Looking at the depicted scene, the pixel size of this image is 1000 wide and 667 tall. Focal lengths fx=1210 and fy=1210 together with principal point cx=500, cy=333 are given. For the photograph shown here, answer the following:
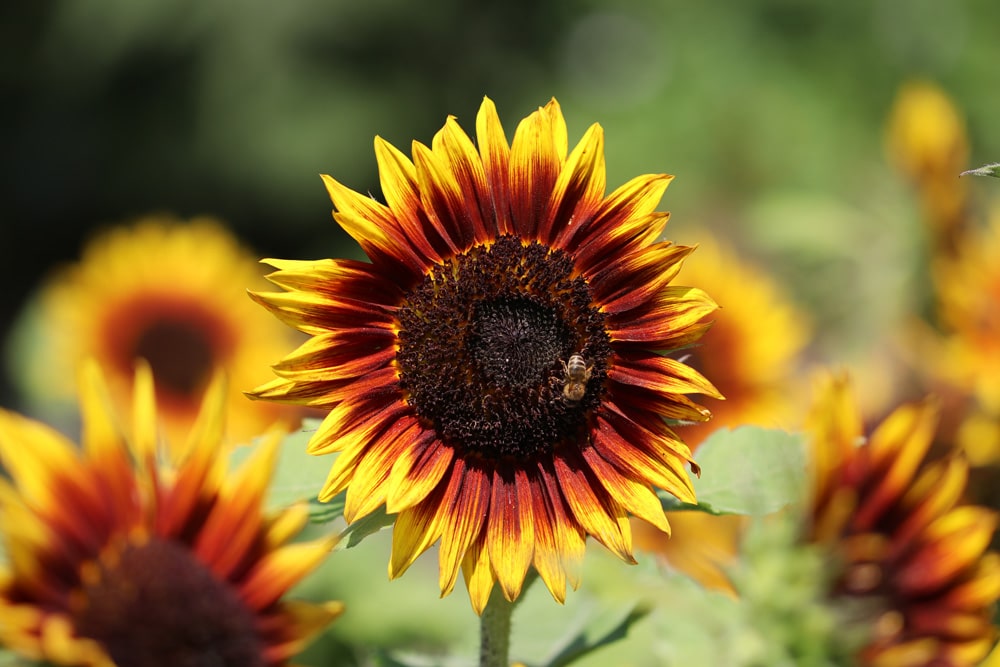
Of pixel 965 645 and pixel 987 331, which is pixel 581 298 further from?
pixel 987 331

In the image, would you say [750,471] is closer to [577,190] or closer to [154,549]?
[577,190]

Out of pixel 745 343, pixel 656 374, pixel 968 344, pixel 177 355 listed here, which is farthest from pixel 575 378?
pixel 177 355

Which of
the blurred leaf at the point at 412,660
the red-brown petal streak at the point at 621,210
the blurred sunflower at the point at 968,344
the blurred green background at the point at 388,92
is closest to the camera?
the red-brown petal streak at the point at 621,210

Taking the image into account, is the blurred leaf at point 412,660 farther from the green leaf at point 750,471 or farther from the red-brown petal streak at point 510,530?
the green leaf at point 750,471

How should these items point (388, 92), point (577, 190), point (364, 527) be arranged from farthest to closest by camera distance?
1. point (388, 92)
2. point (577, 190)
3. point (364, 527)

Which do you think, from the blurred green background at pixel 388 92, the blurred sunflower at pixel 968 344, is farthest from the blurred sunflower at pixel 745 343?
the blurred green background at pixel 388 92

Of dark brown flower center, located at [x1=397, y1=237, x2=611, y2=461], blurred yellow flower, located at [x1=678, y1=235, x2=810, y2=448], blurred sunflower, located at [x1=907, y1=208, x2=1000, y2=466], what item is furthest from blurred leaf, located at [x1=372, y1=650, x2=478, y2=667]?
blurred yellow flower, located at [x1=678, y1=235, x2=810, y2=448]
